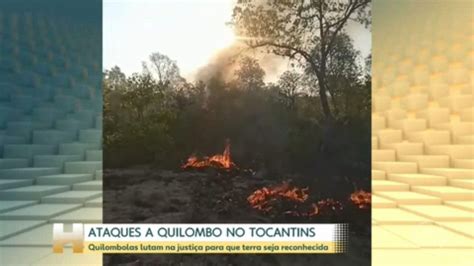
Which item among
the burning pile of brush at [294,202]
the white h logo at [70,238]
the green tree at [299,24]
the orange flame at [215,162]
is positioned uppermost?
the green tree at [299,24]

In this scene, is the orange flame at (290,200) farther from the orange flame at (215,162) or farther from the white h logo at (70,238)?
the white h logo at (70,238)

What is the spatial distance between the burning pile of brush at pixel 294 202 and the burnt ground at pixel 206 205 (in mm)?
26

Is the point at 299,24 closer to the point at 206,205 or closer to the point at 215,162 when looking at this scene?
the point at 215,162

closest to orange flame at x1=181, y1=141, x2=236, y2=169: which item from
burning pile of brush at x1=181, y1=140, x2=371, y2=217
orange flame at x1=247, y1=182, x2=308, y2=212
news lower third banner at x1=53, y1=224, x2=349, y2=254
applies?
burning pile of brush at x1=181, y1=140, x2=371, y2=217

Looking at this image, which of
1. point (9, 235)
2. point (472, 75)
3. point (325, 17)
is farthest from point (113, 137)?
point (472, 75)

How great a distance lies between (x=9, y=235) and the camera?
2.14 metres

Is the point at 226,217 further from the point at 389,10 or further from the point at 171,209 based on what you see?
the point at 389,10

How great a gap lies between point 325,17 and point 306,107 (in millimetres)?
483

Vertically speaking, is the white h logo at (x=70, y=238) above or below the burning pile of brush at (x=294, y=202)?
below

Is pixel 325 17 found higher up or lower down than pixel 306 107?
higher up

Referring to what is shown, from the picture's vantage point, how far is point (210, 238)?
1.84 m

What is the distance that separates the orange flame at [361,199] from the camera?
184 centimetres

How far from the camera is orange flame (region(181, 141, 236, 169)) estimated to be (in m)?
1.84

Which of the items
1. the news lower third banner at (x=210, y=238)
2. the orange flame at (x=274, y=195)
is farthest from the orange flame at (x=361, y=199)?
the orange flame at (x=274, y=195)
